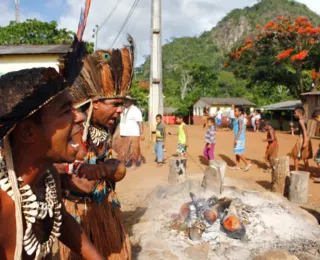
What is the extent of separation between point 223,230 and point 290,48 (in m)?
18.4

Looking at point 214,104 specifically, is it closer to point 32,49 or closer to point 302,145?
point 32,49

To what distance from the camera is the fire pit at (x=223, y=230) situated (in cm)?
373

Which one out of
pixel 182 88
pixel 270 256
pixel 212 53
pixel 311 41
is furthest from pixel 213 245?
pixel 212 53

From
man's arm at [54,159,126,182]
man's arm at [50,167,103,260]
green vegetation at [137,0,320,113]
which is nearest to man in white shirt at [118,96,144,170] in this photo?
green vegetation at [137,0,320,113]

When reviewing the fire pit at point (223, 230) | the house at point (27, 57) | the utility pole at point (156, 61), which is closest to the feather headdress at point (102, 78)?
the fire pit at point (223, 230)

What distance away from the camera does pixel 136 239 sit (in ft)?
13.5

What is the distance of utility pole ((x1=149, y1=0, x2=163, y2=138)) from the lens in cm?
1122

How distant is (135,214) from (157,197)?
1.56ft

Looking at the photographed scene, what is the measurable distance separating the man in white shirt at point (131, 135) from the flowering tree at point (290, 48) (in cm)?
1353

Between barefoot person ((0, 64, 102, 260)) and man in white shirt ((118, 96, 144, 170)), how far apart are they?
6824 mm

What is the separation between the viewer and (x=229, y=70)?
189ft

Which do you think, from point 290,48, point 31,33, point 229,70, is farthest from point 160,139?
point 229,70

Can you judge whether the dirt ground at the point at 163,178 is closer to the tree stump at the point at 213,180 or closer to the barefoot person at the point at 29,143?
the tree stump at the point at 213,180

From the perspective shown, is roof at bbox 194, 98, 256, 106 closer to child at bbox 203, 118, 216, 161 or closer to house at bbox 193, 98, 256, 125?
house at bbox 193, 98, 256, 125
